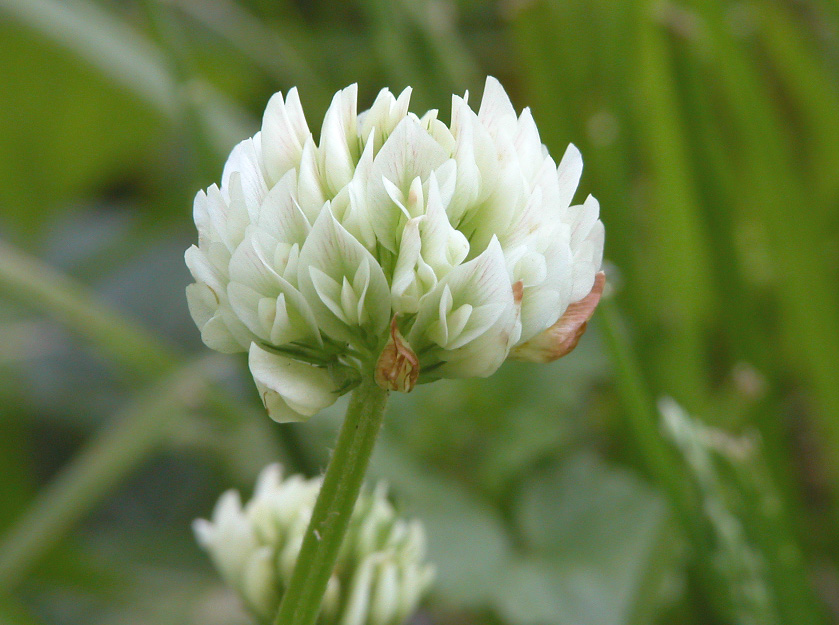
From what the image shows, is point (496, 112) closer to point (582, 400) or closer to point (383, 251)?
point (383, 251)

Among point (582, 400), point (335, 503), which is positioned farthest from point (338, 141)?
point (582, 400)

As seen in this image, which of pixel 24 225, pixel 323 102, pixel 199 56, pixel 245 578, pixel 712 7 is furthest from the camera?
pixel 199 56

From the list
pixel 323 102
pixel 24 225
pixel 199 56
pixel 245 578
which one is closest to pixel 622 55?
pixel 323 102

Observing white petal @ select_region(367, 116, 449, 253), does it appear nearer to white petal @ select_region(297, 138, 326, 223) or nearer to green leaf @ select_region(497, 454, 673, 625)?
white petal @ select_region(297, 138, 326, 223)

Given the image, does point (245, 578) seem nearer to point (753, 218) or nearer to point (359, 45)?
point (753, 218)

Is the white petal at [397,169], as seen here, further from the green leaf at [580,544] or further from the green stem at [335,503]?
the green leaf at [580,544]

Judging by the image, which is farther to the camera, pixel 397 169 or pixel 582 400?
pixel 582 400
